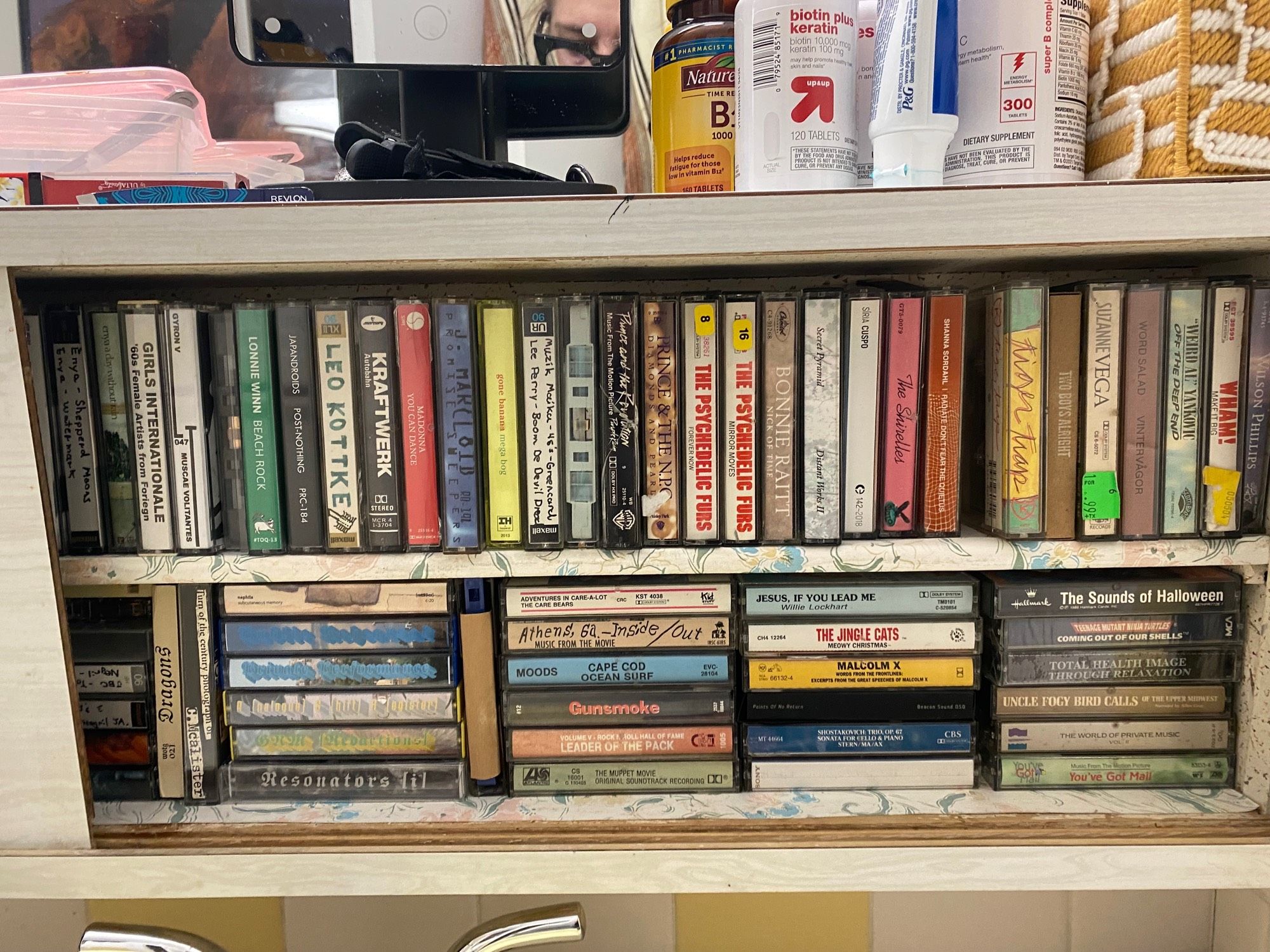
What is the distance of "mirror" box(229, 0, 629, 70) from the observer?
0.68m

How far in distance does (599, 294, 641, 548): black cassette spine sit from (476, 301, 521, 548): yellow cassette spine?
0.23 feet

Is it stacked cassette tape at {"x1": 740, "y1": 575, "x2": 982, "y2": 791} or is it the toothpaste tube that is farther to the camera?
stacked cassette tape at {"x1": 740, "y1": 575, "x2": 982, "y2": 791}

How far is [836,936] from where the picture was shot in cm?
91

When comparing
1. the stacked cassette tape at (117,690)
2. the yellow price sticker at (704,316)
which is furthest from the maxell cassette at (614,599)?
the stacked cassette tape at (117,690)

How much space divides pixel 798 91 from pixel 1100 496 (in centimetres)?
40

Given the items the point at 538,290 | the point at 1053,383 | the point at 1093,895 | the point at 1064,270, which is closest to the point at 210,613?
the point at 538,290

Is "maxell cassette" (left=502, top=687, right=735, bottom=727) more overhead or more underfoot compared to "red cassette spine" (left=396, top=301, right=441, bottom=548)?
more underfoot

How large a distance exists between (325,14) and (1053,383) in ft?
2.23

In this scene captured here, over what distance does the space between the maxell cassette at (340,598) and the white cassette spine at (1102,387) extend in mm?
546

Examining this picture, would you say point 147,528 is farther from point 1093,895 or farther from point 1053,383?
point 1093,895

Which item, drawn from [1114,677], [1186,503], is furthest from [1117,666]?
[1186,503]

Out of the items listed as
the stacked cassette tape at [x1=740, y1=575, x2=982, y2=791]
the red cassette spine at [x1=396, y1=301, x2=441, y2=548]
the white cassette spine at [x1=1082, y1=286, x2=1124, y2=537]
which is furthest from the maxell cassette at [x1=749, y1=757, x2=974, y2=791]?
the red cassette spine at [x1=396, y1=301, x2=441, y2=548]

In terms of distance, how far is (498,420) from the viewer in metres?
0.66

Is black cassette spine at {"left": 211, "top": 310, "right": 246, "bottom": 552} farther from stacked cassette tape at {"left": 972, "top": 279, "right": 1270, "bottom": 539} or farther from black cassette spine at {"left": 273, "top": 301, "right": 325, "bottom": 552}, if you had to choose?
stacked cassette tape at {"left": 972, "top": 279, "right": 1270, "bottom": 539}
